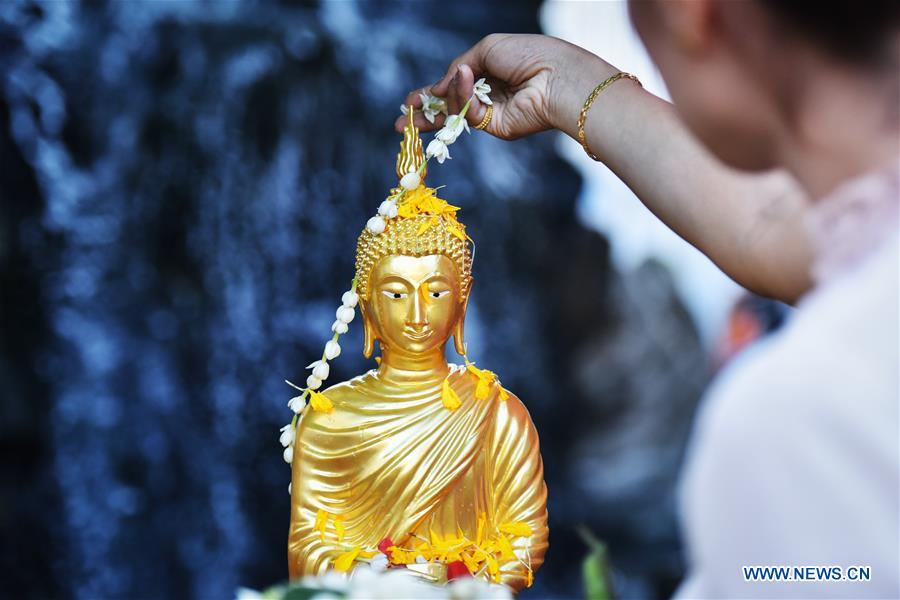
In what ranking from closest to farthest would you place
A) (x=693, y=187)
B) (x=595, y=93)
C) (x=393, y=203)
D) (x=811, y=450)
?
(x=811, y=450) < (x=693, y=187) < (x=595, y=93) < (x=393, y=203)

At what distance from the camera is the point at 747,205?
4.70 feet

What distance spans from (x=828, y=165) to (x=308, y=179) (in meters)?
3.94

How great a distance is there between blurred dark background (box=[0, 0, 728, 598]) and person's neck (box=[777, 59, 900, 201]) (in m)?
3.86

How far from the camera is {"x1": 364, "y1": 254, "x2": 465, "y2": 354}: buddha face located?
183cm

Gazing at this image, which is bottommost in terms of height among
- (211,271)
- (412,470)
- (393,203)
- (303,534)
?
(303,534)

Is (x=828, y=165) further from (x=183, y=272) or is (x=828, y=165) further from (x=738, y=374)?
(x=183, y=272)

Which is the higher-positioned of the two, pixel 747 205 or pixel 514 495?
pixel 747 205

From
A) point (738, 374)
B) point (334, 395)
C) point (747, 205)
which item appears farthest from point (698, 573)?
point (334, 395)

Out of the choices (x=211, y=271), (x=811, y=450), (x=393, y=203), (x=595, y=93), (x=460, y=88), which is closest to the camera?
(x=811, y=450)

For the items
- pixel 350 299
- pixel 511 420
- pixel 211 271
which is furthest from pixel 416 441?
pixel 211 271

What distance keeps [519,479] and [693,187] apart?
2.15ft

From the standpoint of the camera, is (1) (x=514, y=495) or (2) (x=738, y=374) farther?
Result: (1) (x=514, y=495)

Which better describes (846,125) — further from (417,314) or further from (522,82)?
(417,314)

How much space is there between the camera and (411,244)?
1.84 meters
